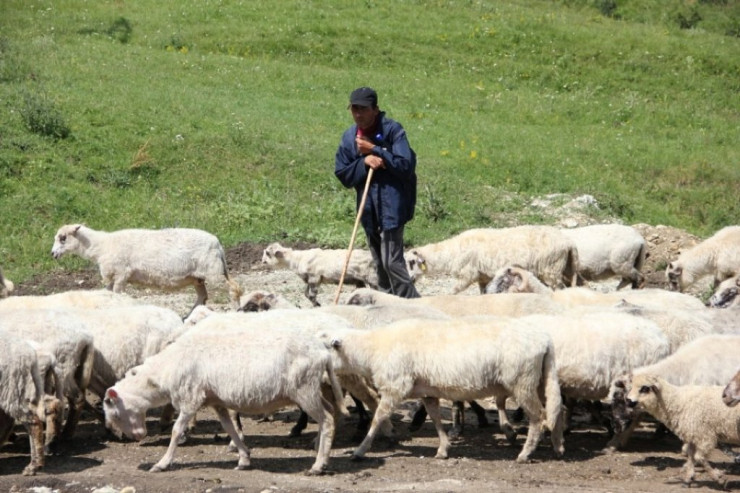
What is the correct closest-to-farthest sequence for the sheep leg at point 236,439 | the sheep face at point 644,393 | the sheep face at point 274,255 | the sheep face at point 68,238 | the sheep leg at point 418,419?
the sheep face at point 644,393 → the sheep leg at point 236,439 → the sheep leg at point 418,419 → the sheep face at point 68,238 → the sheep face at point 274,255

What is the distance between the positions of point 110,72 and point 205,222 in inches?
371

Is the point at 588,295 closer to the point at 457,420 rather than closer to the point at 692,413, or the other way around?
the point at 457,420

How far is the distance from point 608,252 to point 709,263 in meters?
1.70

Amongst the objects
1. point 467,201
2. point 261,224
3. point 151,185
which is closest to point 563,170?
point 467,201

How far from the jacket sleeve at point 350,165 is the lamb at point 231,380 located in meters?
3.49

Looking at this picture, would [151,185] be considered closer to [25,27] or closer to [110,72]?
[110,72]

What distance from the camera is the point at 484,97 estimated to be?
31797mm

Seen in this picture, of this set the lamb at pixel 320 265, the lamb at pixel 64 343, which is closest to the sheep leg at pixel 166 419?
the lamb at pixel 64 343

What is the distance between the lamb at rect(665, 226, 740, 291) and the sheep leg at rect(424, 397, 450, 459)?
863cm

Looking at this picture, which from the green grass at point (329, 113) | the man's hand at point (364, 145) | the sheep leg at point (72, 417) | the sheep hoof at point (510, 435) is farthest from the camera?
the green grass at point (329, 113)

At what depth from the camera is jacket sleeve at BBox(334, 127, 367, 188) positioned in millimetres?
12938

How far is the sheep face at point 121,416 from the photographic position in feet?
32.2

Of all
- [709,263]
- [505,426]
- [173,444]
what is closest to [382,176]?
[505,426]

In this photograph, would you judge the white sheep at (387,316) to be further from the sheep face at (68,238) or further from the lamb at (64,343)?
the sheep face at (68,238)
